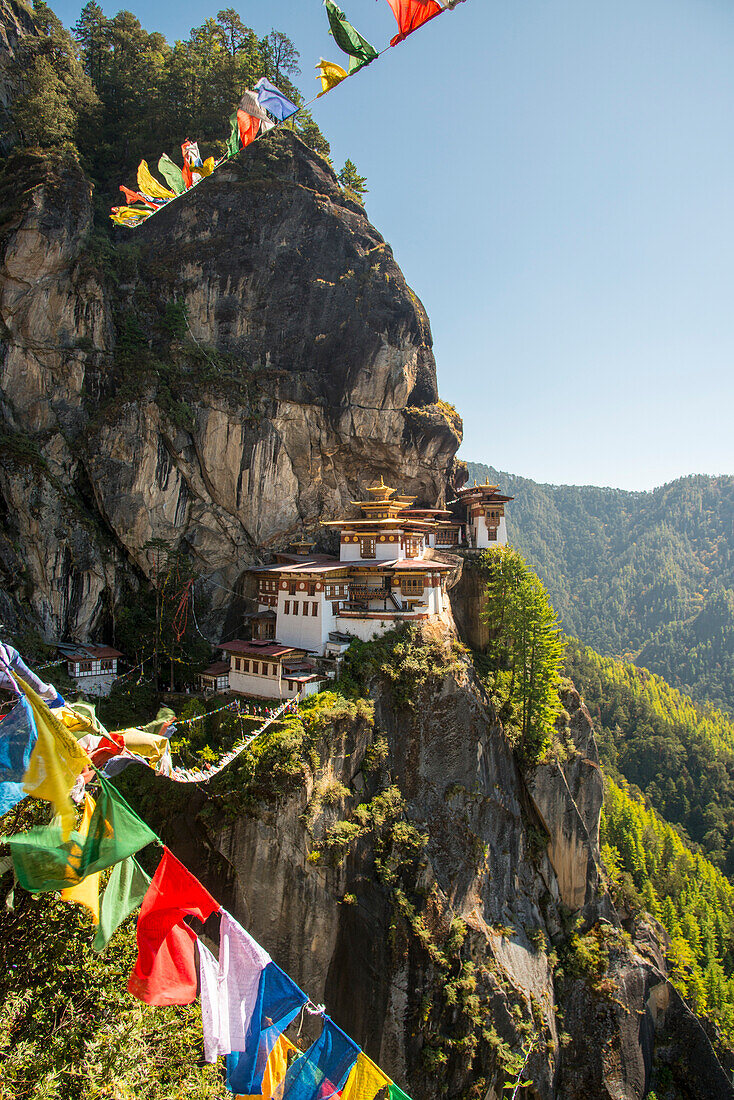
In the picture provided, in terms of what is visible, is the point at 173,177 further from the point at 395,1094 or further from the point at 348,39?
the point at 395,1094

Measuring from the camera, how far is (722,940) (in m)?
49.1

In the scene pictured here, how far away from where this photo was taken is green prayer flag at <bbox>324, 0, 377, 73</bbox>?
11.4 metres

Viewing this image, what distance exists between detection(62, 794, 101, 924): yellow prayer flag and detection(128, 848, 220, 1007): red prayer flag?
690 mm

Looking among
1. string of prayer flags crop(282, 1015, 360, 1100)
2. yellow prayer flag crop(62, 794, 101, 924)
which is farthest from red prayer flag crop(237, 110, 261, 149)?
string of prayer flags crop(282, 1015, 360, 1100)

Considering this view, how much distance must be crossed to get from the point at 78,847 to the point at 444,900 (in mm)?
19731

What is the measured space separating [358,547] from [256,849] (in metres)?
18.5

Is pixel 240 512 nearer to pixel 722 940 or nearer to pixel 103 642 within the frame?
pixel 103 642

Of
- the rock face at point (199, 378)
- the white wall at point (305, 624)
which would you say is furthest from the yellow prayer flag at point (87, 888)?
the rock face at point (199, 378)

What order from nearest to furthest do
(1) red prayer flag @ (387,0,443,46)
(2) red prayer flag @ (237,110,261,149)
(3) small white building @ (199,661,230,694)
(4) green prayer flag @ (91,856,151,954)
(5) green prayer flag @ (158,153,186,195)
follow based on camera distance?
(4) green prayer flag @ (91,856,151,954) < (1) red prayer flag @ (387,0,443,46) < (2) red prayer flag @ (237,110,261,149) < (5) green prayer flag @ (158,153,186,195) < (3) small white building @ (199,661,230,694)

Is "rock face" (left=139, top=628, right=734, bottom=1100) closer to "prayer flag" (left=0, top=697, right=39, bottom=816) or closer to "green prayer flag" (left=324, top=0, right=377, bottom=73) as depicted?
"prayer flag" (left=0, top=697, right=39, bottom=816)

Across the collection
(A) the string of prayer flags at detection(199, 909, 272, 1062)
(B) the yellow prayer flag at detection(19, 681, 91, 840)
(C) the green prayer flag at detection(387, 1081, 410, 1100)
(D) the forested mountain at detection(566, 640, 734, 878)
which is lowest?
(D) the forested mountain at detection(566, 640, 734, 878)

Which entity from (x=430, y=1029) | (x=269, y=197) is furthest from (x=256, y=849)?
(x=269, y=197)

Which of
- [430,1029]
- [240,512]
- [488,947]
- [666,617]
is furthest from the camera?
[666,617]

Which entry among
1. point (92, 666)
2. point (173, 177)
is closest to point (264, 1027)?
point (92, 666)
